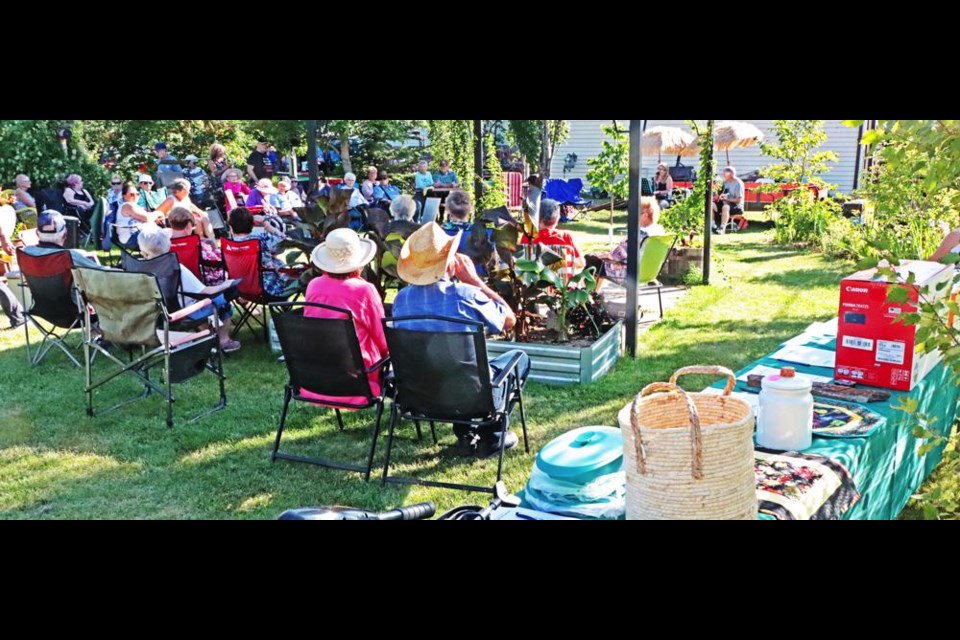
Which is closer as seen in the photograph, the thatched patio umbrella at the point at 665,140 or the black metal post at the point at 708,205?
the black metal post at the point at 708,205

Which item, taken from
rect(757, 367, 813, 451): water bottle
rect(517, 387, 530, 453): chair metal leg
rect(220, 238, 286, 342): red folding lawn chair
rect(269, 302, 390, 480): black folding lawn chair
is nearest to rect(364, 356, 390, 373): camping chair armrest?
rect(269, 302, 390, 480): black folding lawn chair

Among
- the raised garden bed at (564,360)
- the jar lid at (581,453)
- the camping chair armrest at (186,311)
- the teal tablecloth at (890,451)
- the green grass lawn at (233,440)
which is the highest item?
the jar lid at (581,453)

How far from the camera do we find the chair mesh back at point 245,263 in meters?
6.61

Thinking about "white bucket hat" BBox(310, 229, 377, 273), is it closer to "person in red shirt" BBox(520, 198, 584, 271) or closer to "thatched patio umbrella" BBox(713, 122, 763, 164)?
"person in red shirt" BBox(520, 198, 584, 271)

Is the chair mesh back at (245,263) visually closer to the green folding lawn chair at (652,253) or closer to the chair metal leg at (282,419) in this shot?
the chair metal leg at (282,419)

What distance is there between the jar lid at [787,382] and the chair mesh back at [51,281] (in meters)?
4.82

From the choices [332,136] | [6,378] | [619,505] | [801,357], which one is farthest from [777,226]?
[332,136]

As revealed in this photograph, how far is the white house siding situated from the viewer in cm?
1978

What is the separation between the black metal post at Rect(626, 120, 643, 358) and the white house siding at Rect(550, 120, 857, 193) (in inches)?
475

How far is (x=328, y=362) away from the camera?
4.26m

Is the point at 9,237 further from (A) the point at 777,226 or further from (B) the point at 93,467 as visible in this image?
(A) the point at 777,226

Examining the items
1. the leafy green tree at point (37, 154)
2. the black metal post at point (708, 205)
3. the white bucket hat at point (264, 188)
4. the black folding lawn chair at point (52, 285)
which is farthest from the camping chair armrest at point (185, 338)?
the leafy green tree at point (37, 154)

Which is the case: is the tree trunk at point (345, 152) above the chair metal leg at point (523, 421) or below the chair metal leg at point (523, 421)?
above

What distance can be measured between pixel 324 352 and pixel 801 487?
246cm
